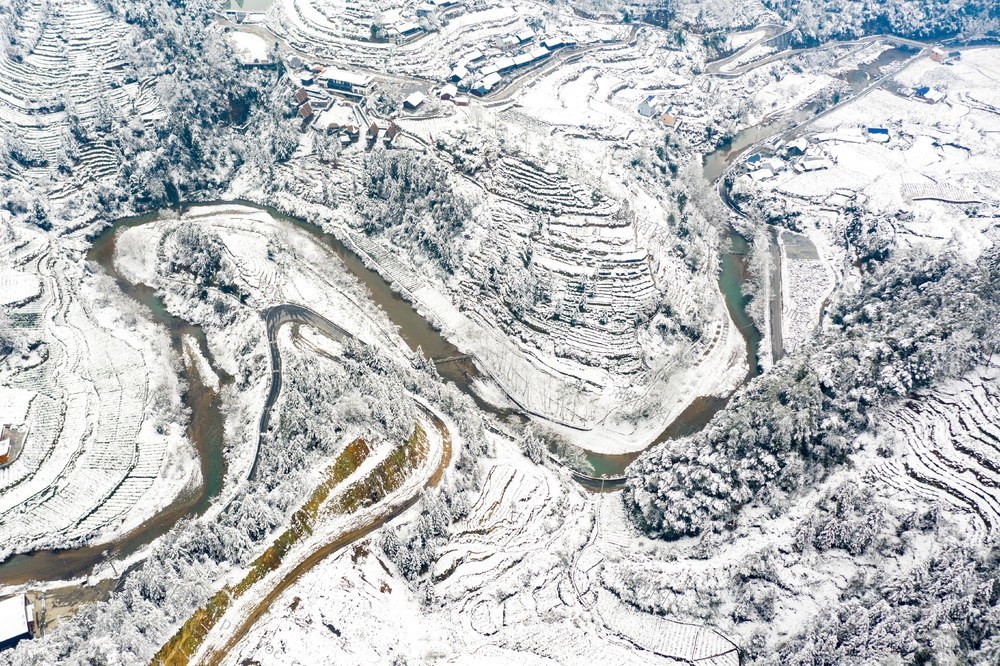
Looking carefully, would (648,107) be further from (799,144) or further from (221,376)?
(221,376)

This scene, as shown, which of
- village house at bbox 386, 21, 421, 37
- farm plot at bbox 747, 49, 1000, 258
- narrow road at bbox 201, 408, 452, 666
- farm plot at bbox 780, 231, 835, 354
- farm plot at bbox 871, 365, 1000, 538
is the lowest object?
narrow road at bbox 201, 408, 452, 666

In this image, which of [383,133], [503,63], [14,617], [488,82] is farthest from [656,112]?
[14,617]

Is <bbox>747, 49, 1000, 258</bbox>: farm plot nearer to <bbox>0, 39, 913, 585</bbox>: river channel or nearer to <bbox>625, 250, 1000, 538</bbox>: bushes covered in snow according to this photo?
<bbox>0, 39, 913, 585</bbox>: river channel

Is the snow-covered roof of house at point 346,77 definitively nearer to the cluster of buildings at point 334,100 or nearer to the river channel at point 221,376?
the cluster of buildings at point 334,100

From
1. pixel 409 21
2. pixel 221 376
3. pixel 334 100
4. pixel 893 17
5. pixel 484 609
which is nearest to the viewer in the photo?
pixel 484 609

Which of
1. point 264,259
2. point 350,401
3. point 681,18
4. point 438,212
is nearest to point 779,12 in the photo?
point 681,18

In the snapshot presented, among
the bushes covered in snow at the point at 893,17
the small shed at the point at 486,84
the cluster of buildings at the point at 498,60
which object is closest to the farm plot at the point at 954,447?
the small shed at the point at 486,84

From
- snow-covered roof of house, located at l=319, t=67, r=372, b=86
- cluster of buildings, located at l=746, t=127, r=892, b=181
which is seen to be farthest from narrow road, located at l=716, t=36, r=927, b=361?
snow-covered roof of house, located at l=319, t=67, r=372, b=86
